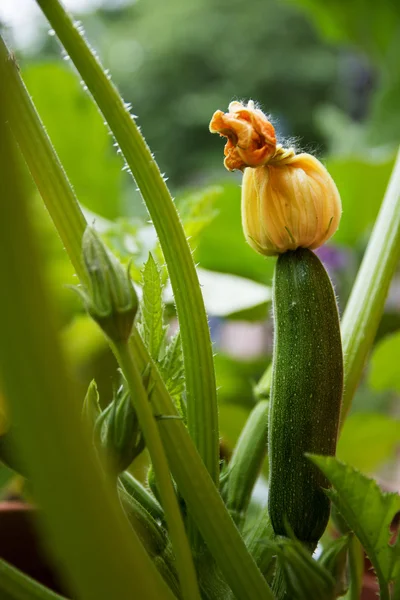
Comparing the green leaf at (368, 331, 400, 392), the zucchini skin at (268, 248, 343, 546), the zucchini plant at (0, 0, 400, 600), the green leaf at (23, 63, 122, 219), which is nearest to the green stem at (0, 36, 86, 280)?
the zucchini plant at (0, 0, 400, 600)

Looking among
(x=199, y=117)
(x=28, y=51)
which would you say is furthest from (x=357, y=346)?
(x=28, y=51)

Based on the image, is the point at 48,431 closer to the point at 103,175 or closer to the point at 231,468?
the point at 231,468

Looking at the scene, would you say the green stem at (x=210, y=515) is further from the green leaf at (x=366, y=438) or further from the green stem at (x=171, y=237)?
the green leaf at (x=366, y=438)

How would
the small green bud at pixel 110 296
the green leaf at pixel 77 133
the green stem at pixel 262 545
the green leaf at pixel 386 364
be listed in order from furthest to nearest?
the green leaf at pixel 77 133 → the green leaf at pixel 386 364 → the green stem at pixel 262 545 → the small green bud at pixel 110 296

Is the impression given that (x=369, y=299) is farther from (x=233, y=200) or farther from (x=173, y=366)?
(x=233, y=200)

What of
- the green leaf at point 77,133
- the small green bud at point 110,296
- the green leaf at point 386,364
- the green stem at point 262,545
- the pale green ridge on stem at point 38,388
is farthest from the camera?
the green leaf at point 77,133

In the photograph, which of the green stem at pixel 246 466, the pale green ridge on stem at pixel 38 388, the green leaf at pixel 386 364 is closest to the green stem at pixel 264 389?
the green stem at pixel 246 466
